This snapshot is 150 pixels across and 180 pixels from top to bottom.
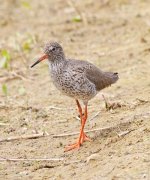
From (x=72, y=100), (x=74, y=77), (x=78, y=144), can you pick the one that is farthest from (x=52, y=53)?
(x=72, y=100)

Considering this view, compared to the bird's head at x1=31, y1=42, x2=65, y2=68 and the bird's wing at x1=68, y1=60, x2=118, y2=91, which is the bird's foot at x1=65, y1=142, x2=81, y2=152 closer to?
the bird's wing at x1=68, y1=60, x2=118, y2=91

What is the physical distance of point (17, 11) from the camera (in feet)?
52.5

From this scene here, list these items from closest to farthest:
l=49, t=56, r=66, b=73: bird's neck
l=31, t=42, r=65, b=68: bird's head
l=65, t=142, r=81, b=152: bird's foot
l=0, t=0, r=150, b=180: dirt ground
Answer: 1. l=0, t=0, r=150, b=180: dirt ground
2. l=65, t=142, r=81, b=152: bird's foot
3. l=49, t=56, r=66, b=73: bird's neck
4. l=31, t=42, r=65, b=68: bird's head

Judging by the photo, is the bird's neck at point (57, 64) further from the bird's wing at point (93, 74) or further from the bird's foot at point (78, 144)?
the bird's foot at point (78, 144)

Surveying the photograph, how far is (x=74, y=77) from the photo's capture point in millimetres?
7969

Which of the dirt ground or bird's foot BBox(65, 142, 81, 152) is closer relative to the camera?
the dirt ground

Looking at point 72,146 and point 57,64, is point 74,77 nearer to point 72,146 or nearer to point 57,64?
point 57,64

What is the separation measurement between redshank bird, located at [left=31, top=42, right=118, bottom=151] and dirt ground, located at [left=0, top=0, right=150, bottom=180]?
→ 42 centimetres

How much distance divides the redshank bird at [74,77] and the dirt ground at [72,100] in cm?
42

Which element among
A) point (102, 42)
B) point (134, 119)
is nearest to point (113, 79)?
point (134, 119)

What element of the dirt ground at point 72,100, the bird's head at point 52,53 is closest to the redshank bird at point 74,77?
the bird's head at point 52,53

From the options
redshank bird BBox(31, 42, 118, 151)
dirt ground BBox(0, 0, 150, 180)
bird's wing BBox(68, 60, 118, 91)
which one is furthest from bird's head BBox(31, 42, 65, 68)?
dirt ground BBox(0, 0, 150, 180)

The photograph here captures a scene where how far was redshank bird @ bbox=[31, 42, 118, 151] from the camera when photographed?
7.91 metres

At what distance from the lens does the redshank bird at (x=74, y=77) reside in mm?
7914
